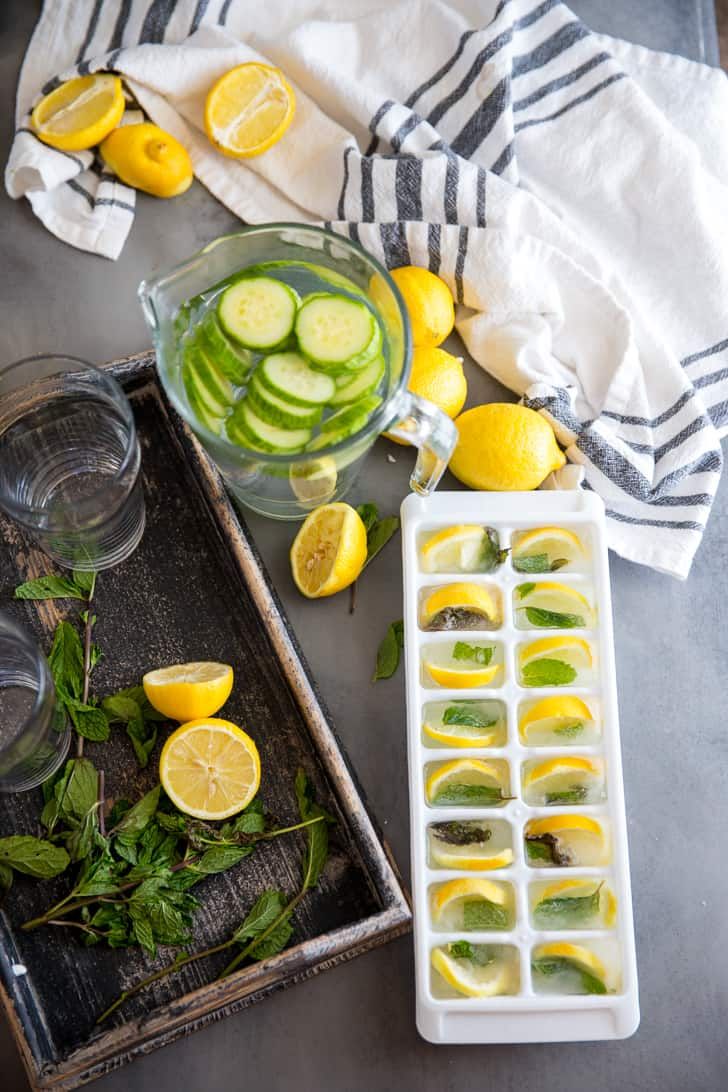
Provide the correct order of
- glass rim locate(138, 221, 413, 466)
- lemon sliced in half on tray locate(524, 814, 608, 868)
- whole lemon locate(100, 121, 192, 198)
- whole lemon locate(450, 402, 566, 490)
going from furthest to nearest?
whole lemon locate(100, 121, 192, 198) → whole lemon locate(450, 402, 566, 490) → lemon sliced in half on tray locate(524, 814, 608, 868) → glass rim locate(138, 221, 413, 466)

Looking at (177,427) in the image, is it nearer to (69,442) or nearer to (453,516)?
(69,442)

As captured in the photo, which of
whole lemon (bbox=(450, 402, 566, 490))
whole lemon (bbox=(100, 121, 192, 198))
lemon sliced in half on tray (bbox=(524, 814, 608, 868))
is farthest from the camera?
A: whole lemon (bbox=(100, 121, 192, 198))

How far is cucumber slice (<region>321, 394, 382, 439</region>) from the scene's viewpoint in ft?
3.67

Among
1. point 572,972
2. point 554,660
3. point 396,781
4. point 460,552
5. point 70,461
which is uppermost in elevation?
point 70,461

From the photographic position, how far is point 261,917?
3.90 feet

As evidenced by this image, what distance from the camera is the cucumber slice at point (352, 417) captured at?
1.12 metres

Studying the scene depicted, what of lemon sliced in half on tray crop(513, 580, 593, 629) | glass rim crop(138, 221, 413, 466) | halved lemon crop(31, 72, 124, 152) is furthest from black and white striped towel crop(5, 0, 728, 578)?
glass rim crop(138, 221, 413, 466)

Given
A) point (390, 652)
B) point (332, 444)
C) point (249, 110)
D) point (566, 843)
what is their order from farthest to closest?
1. point (249, 110)
2. point (390, 652)
3. point (566, 843)
4. point (332, 444)

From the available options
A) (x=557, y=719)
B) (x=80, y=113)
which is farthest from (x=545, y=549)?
(x=80, y=113)

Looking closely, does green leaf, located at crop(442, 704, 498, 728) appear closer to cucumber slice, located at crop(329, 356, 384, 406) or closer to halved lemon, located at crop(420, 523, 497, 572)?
halved lemon, located at crop(420, 523, 497, 572)

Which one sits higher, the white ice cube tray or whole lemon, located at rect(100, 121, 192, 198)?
whole lemon, located at rect(100, 121, 192, 198)

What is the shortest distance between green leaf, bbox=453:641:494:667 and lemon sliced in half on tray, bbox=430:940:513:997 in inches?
12.8

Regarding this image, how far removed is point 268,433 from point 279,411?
0.03 metres

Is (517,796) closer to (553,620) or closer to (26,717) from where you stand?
(553,620)
